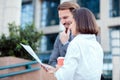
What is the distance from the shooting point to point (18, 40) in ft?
41.9

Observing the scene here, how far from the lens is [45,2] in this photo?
35.0 m

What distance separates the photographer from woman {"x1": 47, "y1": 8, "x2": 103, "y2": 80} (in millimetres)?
2891

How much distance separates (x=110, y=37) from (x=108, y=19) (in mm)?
1653

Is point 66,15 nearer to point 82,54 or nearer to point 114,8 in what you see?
point 82,54

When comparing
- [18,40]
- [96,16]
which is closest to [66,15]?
[18,40]

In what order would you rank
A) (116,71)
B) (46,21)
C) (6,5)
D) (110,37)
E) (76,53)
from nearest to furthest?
(76,53), (6,5), (116,71), (110,37), (46,21)

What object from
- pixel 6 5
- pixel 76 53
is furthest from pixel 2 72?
pixel 6 5

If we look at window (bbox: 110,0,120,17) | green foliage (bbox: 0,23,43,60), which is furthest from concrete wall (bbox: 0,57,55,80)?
window (bbox: 110,0,120,17)

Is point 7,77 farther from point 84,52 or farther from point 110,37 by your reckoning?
point 110,37

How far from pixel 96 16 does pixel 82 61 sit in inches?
1084

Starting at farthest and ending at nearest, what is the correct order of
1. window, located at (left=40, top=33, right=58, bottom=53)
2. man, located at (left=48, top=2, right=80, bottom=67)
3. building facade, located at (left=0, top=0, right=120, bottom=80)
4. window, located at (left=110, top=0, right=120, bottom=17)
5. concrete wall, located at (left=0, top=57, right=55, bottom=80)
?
1. window, located at (left=40, top=33, right=58, bottom=53)
2. window, located at (left=110, top=0, right=120, bottom=17)
3. building facade, located at (left=0, top=0, right=120, bottom=80)
4. man, located at (left=48, top=2, right=80, bottom=67)
5. concrete wall, located at (left=0, top=57, right=55, bottom=80)

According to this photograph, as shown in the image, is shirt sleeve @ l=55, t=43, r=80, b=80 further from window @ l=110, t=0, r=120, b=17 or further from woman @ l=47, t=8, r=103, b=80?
window @ l=110, t=0, r=120, b=17

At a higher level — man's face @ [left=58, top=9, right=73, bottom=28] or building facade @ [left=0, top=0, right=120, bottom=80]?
man's face @ [left=58, top=9, right=73, bottom=28]

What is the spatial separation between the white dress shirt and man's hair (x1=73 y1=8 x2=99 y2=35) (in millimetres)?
55
